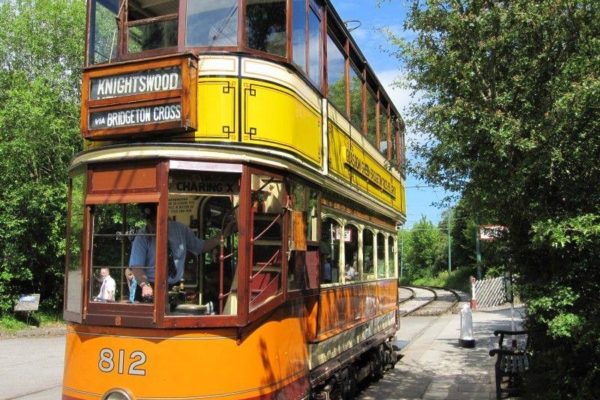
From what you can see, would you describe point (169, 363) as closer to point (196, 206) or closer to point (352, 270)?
point (196, 206)

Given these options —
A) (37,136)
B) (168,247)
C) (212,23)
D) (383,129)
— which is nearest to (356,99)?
(383,129)

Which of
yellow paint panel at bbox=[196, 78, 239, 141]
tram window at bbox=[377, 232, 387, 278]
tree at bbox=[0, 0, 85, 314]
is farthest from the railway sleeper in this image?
tree at bbox=[0, 0, 85, 314]

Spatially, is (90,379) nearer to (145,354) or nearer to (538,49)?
(145,354)

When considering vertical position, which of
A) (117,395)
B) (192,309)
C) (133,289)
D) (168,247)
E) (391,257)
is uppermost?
(168,247)

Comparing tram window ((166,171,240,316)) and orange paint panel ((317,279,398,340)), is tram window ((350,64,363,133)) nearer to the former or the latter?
orange paint panel ((317,279,398,340))

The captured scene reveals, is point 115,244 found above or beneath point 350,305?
above

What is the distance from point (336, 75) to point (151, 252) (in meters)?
3.71

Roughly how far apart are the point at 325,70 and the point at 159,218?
3.08 meters

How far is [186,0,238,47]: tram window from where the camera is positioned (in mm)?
5301

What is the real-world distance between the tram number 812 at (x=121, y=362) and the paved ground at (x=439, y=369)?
513 centimetres

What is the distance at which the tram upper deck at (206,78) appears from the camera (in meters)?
5.02

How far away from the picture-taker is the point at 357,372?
29.2 feet

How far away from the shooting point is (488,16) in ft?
17.3

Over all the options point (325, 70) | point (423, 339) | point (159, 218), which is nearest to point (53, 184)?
point (423, 339)
